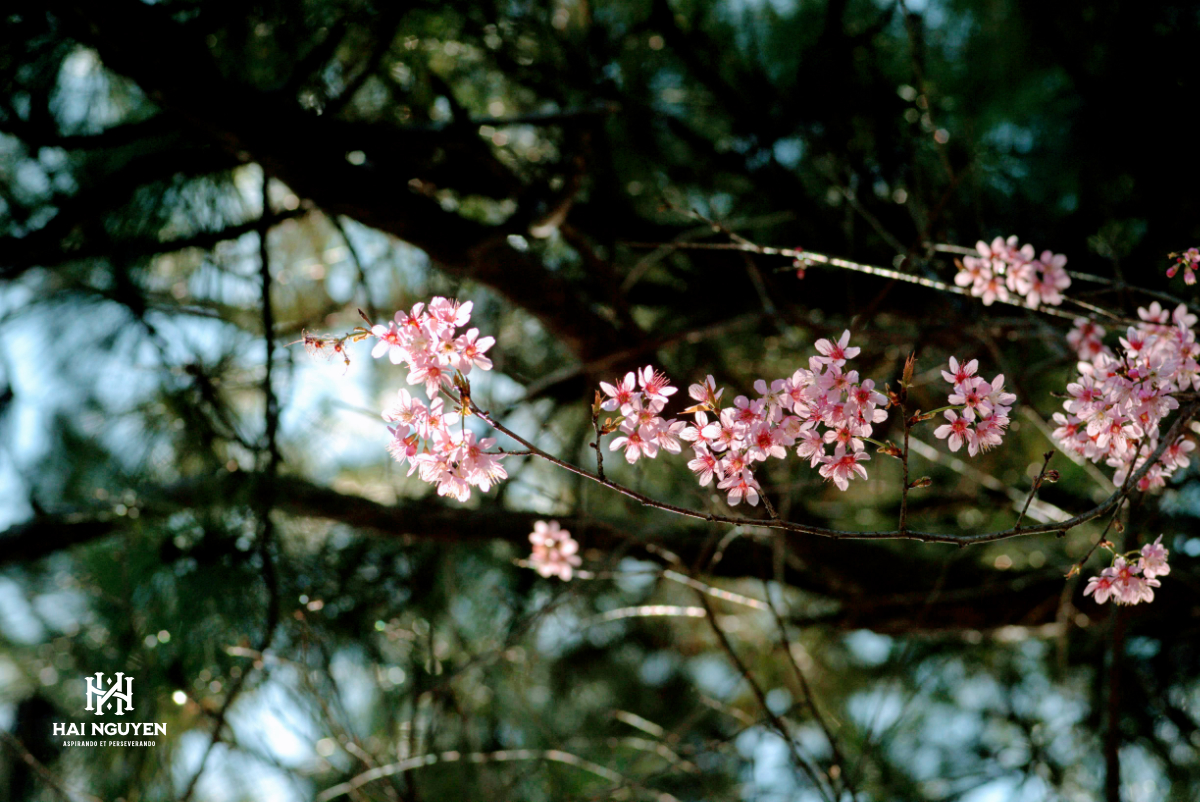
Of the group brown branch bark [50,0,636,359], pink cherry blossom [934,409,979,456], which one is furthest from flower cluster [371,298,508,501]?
brown branch bark [50,0,636,359]

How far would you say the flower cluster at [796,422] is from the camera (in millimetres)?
728

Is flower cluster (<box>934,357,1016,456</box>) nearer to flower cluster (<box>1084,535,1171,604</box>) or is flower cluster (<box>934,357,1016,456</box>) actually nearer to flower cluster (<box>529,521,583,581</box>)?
flower cluster (<box>1084,535,1171,604</box>)

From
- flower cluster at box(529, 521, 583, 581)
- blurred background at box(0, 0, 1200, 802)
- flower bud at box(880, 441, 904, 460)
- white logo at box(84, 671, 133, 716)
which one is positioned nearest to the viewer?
flower bud at box(880, 441, 904, 460)

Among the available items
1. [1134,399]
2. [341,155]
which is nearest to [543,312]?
[341,155]

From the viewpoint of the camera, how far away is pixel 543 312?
1.46 metres

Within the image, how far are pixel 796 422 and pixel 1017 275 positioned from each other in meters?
0.56

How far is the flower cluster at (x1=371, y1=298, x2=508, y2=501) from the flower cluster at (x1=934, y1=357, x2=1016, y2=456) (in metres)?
0.44

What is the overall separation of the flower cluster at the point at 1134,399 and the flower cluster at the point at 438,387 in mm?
626

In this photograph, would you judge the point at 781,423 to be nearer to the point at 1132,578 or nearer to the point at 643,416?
the point at 643,416

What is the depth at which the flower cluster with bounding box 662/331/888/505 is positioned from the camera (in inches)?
28.6

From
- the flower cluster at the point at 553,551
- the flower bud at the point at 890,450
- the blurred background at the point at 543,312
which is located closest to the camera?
the flower bud at the point at 890,450

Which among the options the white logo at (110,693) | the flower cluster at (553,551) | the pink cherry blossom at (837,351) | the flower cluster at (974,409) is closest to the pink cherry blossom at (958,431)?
the flower cluster at (974,409)

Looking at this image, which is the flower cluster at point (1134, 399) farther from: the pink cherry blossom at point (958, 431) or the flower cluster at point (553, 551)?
the flower cluster at point (553, 551)

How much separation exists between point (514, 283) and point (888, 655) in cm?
169
